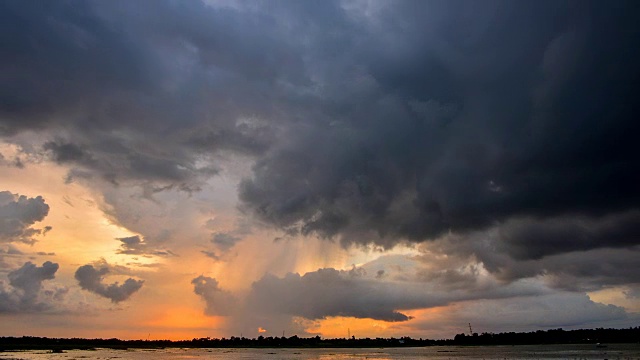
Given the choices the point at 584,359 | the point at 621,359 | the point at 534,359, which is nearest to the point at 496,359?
the point at 534,359

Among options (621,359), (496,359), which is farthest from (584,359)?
(496,359)

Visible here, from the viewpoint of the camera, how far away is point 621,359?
13412 cm

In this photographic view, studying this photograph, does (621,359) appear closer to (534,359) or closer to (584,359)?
(584,359)

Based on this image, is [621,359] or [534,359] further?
[534,359]

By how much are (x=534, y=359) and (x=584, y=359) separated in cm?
1533

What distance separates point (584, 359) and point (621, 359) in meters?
13.0

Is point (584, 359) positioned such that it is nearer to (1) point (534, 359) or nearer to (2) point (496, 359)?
(1) point (534, 359)

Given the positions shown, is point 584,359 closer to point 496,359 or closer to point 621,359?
point 621,359

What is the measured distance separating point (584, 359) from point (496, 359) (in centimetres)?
2646

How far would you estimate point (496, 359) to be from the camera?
500 ft

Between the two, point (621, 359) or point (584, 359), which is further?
point (584, 359)

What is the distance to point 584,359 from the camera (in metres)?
146

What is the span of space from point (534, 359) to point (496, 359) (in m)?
11.7

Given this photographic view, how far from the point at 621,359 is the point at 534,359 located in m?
23.9
